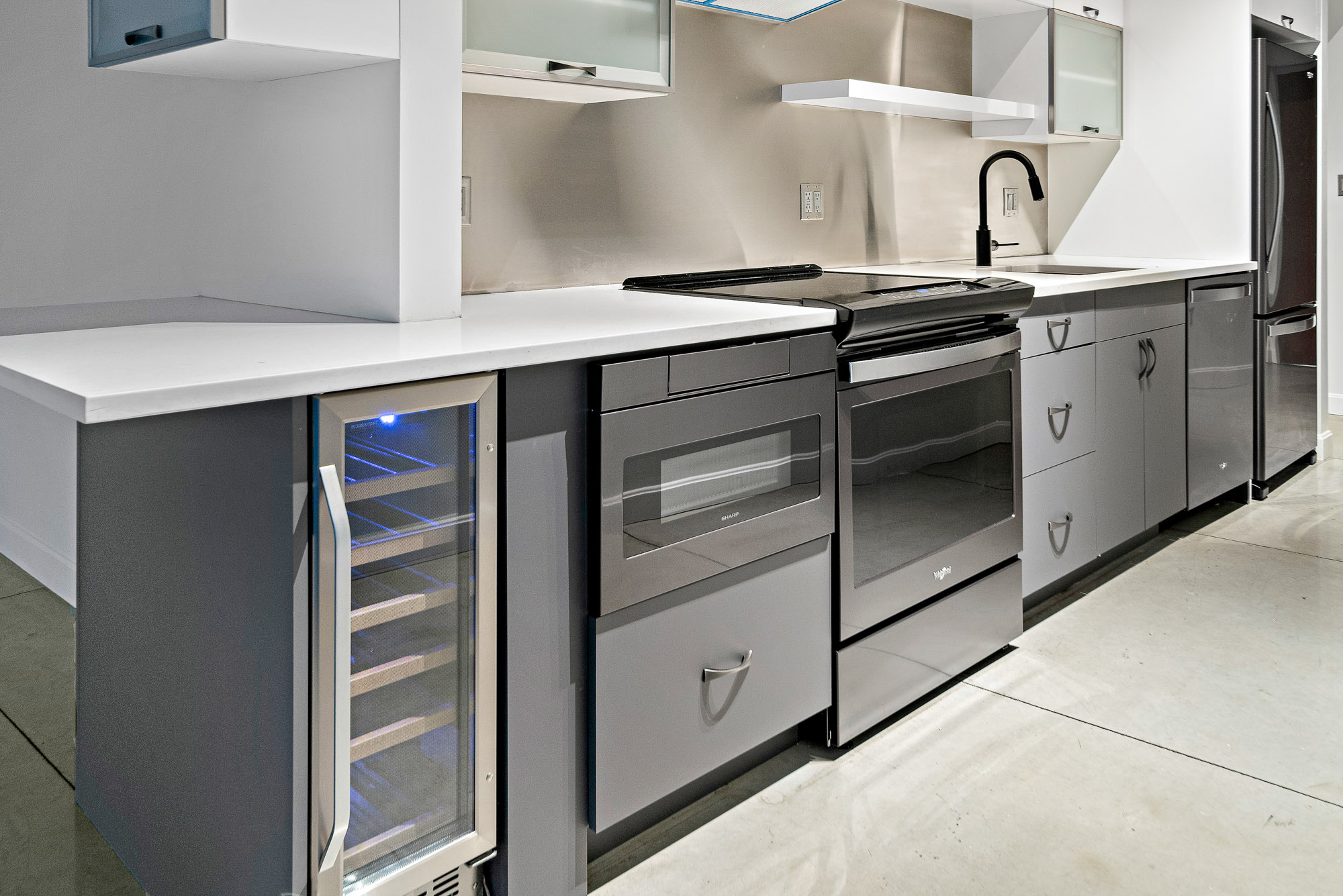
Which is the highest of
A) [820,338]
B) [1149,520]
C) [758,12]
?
[758,12]

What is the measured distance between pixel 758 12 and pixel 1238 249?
7.17 ft

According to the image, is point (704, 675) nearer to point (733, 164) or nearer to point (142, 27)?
point (142, 27)

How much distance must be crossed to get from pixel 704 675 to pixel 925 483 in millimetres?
747

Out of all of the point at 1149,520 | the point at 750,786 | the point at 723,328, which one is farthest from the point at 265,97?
the point at 1149,520

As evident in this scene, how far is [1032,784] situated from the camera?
75.0 inches

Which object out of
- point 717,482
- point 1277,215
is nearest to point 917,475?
point 717,482

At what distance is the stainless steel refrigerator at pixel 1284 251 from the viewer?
12.0ft

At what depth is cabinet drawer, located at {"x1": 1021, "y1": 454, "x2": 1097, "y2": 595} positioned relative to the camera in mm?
2625

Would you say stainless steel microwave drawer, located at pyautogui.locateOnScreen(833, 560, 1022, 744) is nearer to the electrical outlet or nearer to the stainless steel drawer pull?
the stainless steel drawer pull

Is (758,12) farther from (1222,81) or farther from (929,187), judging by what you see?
(1222,81)

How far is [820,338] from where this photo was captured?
6.02 ft

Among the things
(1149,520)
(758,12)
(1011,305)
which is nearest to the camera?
(1011,305)

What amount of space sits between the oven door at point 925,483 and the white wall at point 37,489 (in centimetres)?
148

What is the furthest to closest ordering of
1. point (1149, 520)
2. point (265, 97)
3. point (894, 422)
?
1. point (1149, 520)
2. point (894, 422)
3. point (265, 97)
